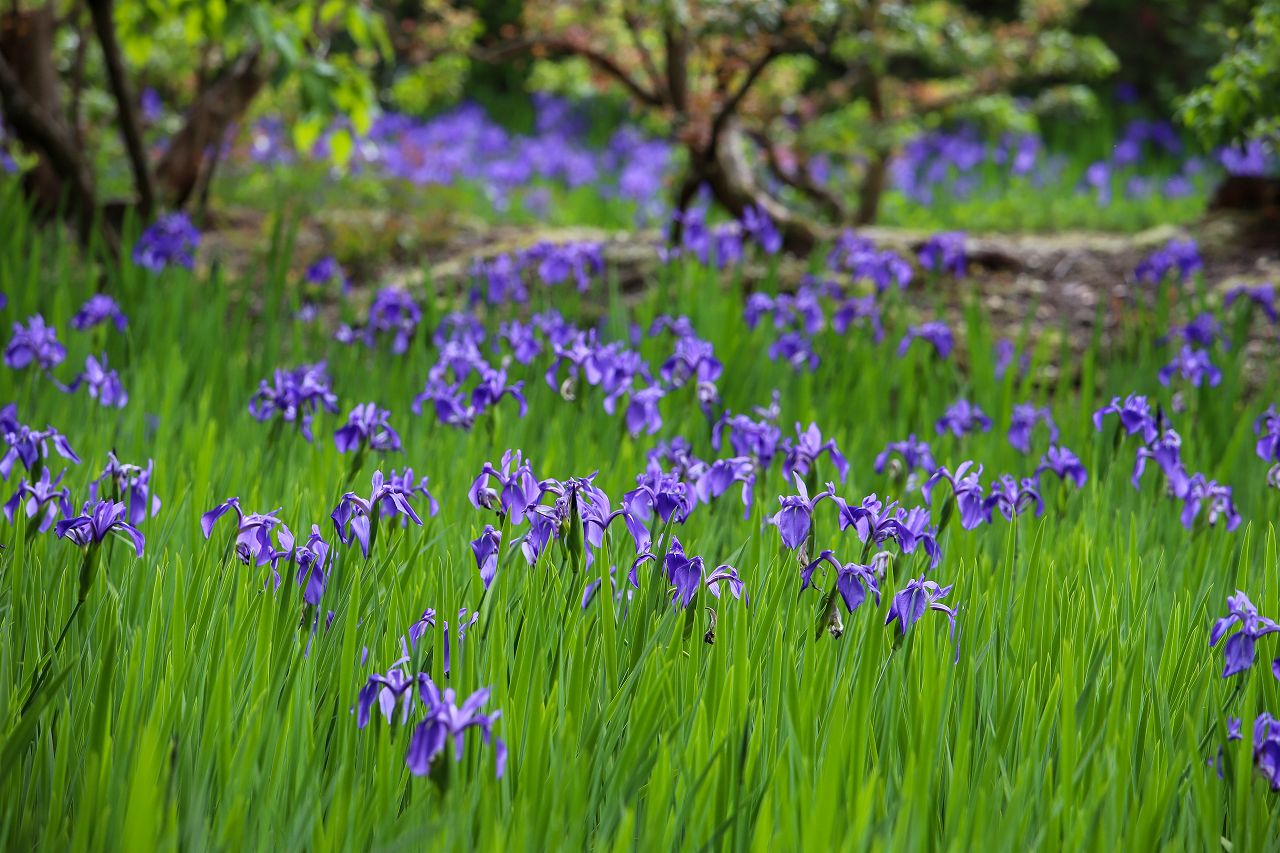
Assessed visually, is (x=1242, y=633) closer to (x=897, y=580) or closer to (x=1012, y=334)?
(x=897, y=580)

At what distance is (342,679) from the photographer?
1.63 m

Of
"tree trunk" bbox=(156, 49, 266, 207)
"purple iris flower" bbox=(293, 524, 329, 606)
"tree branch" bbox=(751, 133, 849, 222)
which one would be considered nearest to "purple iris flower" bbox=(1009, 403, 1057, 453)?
"purple iris flower" bbox=(293, 524, 329, 606)

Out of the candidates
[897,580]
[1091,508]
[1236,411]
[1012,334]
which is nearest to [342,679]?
[897,580]

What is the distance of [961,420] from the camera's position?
3309 millimetres

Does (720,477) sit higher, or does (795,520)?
(720,477)

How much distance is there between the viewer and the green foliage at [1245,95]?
3.87 meters

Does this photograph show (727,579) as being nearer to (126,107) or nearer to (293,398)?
(293,398)

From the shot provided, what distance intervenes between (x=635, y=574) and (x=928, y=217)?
7.41 m

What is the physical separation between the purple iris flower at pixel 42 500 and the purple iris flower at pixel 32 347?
2.98 ft

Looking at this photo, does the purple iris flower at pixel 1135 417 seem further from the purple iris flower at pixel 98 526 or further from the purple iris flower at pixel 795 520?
the purple iris flower at pixel 98 526

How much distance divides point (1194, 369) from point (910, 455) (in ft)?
3.43

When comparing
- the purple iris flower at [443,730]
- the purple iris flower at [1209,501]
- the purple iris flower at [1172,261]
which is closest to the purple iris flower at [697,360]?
the purple iris flower at [1209,501]

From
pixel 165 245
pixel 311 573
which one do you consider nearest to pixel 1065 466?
pixel 311 573

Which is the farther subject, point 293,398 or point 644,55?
point 644,55
